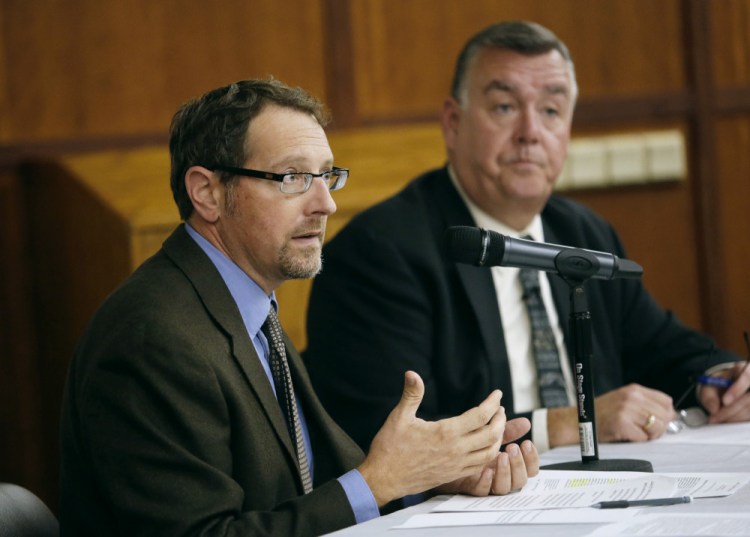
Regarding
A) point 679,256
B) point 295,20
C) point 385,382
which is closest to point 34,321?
point 295,20

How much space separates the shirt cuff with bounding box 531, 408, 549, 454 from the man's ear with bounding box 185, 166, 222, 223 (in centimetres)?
99

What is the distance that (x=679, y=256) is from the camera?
209 inches

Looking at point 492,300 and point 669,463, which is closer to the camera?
point 669,463

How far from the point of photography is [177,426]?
1915mm

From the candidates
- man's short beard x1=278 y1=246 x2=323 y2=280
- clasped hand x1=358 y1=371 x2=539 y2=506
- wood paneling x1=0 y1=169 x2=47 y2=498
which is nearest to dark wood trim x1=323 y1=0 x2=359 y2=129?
wood paneling x1=0 y1=169 x2=47 y2=498

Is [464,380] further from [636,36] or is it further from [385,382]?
[636,36]

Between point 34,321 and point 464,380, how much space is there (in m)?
1.98

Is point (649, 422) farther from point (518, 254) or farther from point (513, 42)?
point (513, 42)

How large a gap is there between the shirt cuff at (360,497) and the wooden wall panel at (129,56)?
2794 millimetres

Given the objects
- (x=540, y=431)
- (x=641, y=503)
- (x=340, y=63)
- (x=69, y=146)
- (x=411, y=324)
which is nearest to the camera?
(x=641, y=503)

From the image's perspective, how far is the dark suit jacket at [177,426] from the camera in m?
1.86

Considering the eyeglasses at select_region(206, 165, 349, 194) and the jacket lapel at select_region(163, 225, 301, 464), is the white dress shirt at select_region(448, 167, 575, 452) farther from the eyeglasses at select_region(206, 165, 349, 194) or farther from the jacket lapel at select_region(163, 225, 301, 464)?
the jacket lapel at select_region(163, 225, 301, 464)

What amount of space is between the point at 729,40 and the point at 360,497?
3998 mm

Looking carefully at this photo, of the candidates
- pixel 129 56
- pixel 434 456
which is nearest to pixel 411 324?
pixel 434 456
